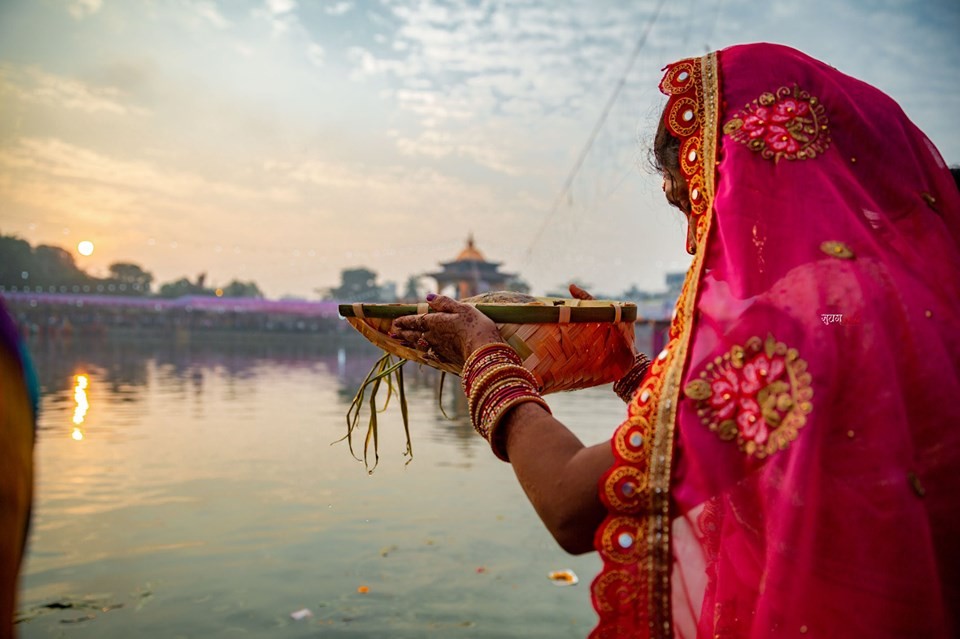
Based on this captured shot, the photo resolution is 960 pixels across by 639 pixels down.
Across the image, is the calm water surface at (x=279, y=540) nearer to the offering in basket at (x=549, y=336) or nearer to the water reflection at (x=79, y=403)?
the water reflection at (x=79, y=403)

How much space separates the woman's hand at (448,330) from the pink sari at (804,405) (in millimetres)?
330

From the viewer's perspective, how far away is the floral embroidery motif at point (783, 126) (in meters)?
0.98

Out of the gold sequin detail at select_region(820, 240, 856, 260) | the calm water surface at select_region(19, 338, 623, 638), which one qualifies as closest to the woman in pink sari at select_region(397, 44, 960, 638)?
the gold sequin detail at select_region(820, 240, 856, 260)

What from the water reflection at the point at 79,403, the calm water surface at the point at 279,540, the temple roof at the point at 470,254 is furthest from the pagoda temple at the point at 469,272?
the calm water surface at the point at 279,540

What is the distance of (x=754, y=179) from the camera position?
3.21 feet

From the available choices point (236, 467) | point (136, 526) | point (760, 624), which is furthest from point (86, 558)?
point (760, 624)

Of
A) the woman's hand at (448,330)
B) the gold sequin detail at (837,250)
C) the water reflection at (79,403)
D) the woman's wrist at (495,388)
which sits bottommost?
the water reflection at (79,403)

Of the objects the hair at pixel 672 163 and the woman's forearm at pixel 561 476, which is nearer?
the woman's forearm at pixel 561 476

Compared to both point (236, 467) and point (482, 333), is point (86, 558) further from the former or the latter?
point (482, 333)

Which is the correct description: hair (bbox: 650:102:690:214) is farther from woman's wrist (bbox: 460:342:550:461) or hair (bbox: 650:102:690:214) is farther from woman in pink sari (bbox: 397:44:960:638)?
woman's wrist (bbox: 460:342:550:461)

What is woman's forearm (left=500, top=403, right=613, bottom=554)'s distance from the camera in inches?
37.1

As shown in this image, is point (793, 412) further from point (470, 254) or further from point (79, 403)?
point (470, 254)

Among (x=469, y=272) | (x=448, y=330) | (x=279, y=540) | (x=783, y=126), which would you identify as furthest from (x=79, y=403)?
(x=469, y=272)

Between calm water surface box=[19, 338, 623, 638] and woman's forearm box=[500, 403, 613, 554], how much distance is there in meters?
2.81
